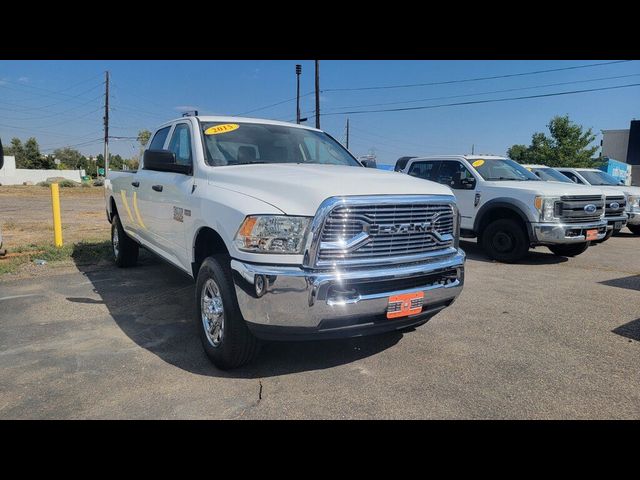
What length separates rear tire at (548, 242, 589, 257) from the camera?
27.5ft

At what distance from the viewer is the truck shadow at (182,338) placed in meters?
3.46

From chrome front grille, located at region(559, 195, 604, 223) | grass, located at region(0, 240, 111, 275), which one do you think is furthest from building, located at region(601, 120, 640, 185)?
grass, located at region(0, 240, 111, 275)

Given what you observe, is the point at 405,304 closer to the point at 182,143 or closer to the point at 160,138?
the point at 182,143

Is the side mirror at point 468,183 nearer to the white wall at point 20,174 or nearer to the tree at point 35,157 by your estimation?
the white wall at point 20,174

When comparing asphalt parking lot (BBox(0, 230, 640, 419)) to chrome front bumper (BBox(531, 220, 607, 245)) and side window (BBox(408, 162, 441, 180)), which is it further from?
side window (BBox(408, 162, 441, 180))

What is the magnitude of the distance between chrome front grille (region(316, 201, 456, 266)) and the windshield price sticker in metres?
1.93

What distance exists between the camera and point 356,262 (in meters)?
2.94

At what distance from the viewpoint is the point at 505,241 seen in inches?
316

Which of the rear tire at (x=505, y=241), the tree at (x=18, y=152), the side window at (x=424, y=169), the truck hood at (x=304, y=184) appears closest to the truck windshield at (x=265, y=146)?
the truck hood at (x=304, y=184)

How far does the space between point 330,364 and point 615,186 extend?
12.6 m

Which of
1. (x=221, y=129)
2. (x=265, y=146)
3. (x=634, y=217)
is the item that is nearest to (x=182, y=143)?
(x=221, y=129)
